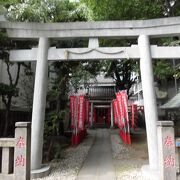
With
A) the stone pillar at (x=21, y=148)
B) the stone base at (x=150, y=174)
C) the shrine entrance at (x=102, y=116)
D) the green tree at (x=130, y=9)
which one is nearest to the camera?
the stone pillar at (x=21, y=148)

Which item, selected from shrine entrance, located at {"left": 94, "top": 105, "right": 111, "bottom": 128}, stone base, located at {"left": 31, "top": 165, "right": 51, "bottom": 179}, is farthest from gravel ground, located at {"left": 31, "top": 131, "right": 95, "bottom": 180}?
shrine entrance, located at {"left": 94, "top": 105, "right": 111, "bottom": 128}

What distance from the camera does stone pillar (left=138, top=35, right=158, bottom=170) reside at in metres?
8.45

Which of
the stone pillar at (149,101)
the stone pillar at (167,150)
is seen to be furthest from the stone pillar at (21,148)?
the stone pillar at (149,101)

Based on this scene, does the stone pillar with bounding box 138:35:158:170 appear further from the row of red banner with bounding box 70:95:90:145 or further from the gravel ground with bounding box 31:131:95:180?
the row of red banner with bounding box 70:95:90:145

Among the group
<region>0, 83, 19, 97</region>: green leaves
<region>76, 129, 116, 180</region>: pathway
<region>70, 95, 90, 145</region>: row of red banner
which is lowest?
<region>76, 129, 116, 180</region>: pathway

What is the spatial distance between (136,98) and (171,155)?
34.6 meters

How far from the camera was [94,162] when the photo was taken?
37.2 feet

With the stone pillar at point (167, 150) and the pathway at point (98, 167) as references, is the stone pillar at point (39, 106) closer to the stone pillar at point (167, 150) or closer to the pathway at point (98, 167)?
the pathway at point (98, 167)

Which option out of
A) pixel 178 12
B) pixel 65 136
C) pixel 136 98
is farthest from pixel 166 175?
pixel 136 98

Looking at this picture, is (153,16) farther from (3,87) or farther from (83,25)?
(3,87)

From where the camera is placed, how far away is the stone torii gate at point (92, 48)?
9.04 meters

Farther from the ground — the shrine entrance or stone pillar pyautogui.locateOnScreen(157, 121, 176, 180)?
the shrine entrance

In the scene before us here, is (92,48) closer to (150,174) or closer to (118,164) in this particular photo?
(150,174)

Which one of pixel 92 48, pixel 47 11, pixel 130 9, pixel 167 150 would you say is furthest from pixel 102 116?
pixel 167 150
